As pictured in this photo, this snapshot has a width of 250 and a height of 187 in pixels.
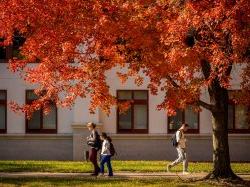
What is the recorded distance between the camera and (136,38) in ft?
59.5

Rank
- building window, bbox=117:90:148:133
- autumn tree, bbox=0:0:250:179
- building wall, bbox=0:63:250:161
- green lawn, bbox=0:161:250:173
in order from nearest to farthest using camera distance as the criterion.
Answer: autumn tree, bbox=0:0:250:179
green lawn, bbox=0:161:250:173
building wall, bbox=0:63:250:161
building window, bbox=117:90:148:133

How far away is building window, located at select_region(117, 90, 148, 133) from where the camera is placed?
3144 centimetres

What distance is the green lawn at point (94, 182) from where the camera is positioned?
63.8ft

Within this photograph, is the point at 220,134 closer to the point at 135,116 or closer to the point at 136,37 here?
the point at 136,37

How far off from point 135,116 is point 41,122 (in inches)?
177

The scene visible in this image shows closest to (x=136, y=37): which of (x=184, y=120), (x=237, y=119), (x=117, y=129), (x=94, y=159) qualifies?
(x=94, y=159)

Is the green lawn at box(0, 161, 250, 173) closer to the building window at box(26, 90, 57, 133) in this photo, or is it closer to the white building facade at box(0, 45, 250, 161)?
the white building facade at box(0, 45, 250, 161)

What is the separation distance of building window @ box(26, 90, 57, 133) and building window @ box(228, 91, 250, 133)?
27.3 ft

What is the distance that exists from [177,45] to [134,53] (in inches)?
61.8

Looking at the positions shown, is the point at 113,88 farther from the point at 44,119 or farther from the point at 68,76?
the point at 68,76

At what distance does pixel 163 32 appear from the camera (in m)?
17.8

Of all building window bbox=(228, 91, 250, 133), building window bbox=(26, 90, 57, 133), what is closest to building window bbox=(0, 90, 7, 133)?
building window bbox=(26, 90, 57, 133)

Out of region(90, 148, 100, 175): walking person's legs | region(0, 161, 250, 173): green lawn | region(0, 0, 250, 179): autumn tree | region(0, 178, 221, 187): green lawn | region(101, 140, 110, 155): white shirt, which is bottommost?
region(0, 178, 221, 187): green lawn

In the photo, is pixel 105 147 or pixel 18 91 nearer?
pixel 105 147
